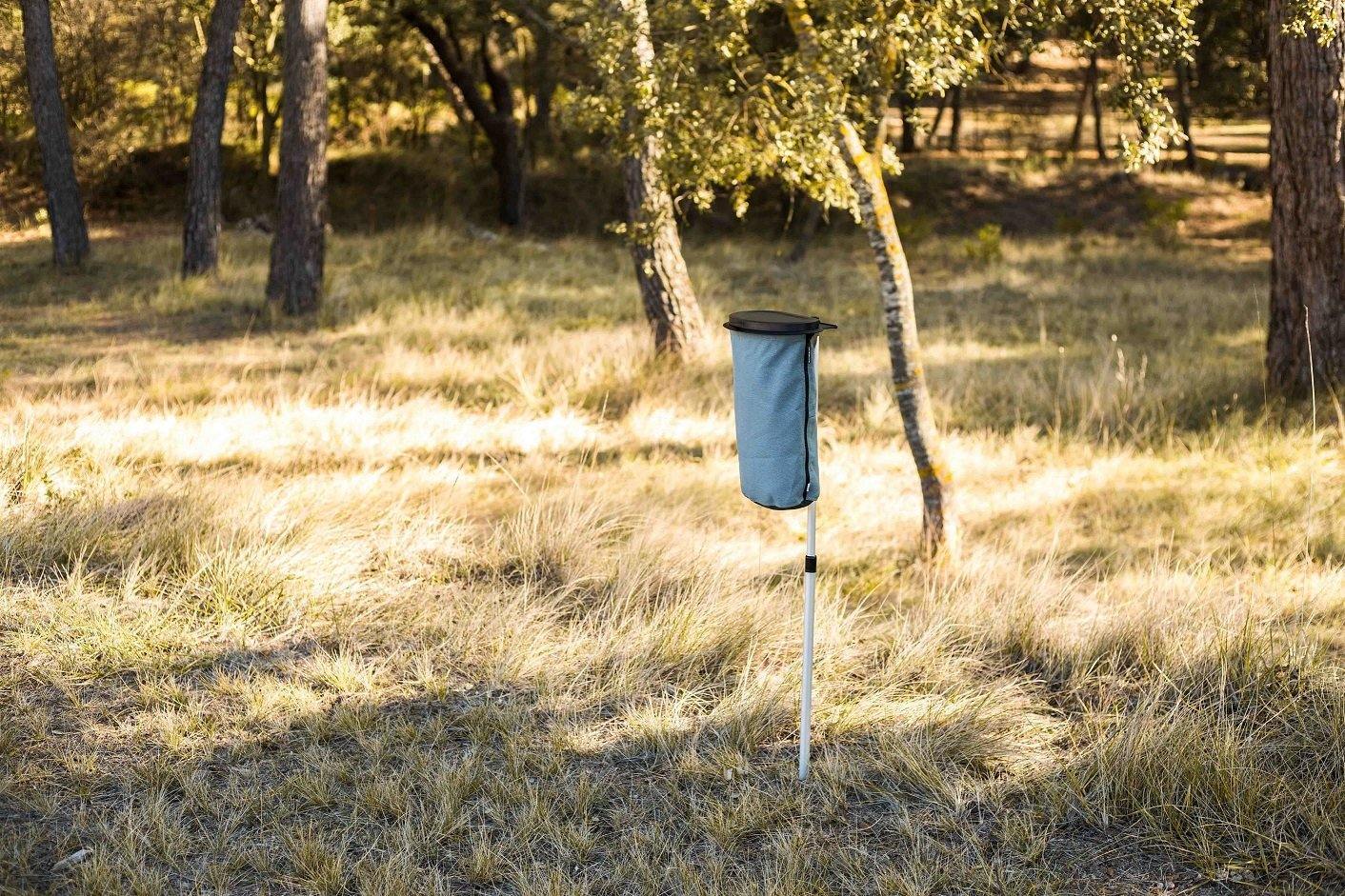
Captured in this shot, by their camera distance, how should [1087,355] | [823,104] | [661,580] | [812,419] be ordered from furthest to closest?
[1087,355] → [661,580] → [823,104] → [812,419]

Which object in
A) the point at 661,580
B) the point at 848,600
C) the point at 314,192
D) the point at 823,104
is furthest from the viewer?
the point at 314,192

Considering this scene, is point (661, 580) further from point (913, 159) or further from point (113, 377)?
point (913, 159)

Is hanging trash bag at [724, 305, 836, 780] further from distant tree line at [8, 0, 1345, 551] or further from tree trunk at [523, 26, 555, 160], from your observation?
tree trunk at [523, 26, 555, 160]

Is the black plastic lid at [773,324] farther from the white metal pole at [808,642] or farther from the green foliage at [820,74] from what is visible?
the green foliage at [820,74]

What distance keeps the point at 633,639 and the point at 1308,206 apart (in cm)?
682

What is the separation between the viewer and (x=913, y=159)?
27.2 m

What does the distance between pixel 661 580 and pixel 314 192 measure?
909 centimetres

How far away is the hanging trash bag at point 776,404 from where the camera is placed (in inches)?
155

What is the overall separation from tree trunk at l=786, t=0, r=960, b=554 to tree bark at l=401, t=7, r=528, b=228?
15.5 metres

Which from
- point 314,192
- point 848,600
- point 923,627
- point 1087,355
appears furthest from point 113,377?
point 1087,355

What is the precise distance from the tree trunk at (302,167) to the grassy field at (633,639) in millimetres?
2857

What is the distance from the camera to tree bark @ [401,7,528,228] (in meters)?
20.9

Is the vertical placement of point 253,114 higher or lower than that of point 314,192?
higher

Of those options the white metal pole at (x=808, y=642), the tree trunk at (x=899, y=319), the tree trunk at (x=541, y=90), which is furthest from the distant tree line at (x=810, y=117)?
the tree trunk at (x=541, y=90)
